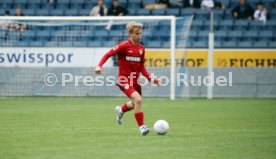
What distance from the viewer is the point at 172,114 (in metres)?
16.5

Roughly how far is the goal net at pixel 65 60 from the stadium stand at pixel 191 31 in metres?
0.22

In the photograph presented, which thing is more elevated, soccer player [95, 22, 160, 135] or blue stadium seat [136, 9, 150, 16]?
soccer player [95, 22, 160, 135]

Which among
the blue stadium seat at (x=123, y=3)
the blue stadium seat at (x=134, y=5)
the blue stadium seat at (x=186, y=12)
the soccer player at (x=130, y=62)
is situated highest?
the soccer player at (x=130, y=62)

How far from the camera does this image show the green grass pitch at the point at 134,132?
9.60 meters

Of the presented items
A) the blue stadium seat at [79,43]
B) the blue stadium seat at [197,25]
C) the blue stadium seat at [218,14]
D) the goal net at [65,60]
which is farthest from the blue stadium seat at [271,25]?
the blue stadium seat at [79,43]

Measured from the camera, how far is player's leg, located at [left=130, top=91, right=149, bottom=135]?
11.8 meters

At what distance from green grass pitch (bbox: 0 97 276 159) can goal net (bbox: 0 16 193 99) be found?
2.64m

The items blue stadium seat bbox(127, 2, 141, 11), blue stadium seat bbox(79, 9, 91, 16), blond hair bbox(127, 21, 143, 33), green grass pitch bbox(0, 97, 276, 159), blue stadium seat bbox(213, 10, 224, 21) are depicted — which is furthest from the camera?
blue stadium seat bbox(127, 2, 141, 11)

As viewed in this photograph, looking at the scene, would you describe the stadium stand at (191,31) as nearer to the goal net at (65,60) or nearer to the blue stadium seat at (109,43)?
the blue stadium seat at (109,43)

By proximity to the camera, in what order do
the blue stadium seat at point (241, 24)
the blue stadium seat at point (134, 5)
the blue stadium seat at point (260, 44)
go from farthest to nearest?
the blue stadium seat at point (134, 5), the blue stadium seat at point (241, 24), the blue stadium seat at point (260, 44)

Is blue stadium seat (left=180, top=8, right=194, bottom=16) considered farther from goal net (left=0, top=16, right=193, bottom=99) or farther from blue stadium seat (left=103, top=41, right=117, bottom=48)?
blue stadium seat (left=103, top=41, right=117, bottom=48)

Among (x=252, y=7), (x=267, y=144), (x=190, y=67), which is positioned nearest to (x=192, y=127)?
(x=267, y=144)

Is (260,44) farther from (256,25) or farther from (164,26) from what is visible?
(164,26)

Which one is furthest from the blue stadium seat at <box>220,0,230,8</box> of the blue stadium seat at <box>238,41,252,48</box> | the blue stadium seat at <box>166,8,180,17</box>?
the blue stadium seat at <box>238,41,252,48</box>
